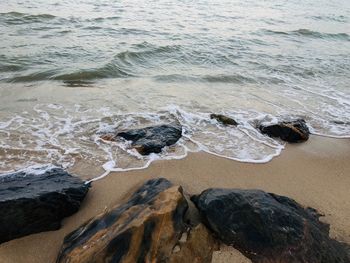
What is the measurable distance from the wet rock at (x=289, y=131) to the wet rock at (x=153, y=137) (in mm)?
1470

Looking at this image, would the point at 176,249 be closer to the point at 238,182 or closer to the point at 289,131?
the point at 238,182

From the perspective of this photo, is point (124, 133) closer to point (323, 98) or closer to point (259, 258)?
point (259, 258)

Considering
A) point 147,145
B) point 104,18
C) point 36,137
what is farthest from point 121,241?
point 104,18

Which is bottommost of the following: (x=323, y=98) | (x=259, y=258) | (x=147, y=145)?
(x=323, y=98)

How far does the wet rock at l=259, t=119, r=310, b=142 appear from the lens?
218 inches

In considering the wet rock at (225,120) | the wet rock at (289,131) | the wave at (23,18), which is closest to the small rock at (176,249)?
the wet rock at (289,131)

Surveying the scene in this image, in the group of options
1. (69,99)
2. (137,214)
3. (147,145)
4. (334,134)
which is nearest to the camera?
(137,214)

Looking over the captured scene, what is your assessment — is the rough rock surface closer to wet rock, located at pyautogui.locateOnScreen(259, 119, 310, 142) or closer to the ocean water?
the ocean water

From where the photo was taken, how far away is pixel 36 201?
3268 millimetres

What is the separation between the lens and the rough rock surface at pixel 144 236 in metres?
2.62

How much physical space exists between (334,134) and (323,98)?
2036 millimetres

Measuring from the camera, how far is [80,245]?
2793 millimetres

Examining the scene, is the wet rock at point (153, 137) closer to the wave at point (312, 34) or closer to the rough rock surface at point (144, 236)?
the rough rock surface at point (144, 236)

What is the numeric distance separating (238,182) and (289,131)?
174 cm
